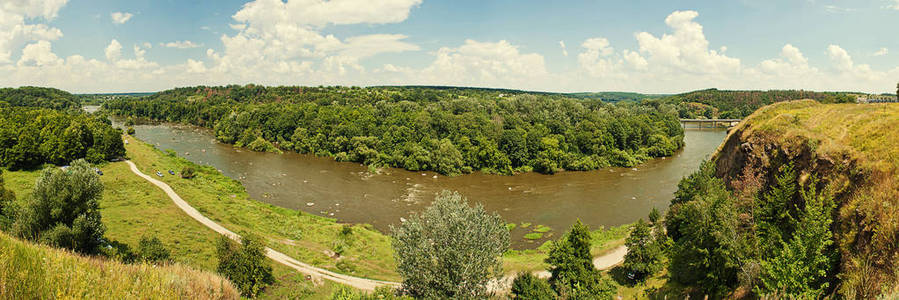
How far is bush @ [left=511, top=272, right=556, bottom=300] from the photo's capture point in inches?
744

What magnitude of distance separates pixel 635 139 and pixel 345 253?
62.6 m

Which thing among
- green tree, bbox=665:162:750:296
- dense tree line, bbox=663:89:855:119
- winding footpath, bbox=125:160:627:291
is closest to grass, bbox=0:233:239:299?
winding footpath, bbox=125:160:627:291

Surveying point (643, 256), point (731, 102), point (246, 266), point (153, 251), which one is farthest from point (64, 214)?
point (731, 102)

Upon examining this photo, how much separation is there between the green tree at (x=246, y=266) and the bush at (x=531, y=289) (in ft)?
47.4

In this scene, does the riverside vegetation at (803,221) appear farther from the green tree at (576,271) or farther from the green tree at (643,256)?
the green tree at (576,271)

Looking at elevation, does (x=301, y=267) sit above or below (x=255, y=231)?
below

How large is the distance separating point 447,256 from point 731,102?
17712cm

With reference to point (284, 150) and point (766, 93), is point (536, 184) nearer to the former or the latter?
point (284, 150)

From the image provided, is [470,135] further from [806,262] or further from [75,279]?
→ [75,279]

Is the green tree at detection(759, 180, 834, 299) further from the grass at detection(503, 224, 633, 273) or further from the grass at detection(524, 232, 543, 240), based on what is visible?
the grass at detection(524, 232, 543, 240)

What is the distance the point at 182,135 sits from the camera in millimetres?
96625

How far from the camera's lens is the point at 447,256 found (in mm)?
16625

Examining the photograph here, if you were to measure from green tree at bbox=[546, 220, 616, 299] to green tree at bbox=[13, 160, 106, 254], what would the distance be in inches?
1002

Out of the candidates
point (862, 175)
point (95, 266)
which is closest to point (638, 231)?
point (862, 175)
